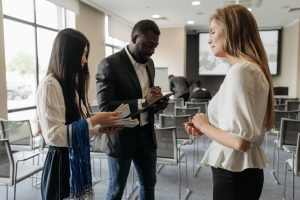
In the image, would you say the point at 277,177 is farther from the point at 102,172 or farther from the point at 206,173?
the point at 102,172

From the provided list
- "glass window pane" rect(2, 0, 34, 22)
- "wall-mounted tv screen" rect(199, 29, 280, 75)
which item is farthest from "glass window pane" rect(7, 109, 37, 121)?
"wall-mounted tv screen" rect(199, 29, 280, 75)

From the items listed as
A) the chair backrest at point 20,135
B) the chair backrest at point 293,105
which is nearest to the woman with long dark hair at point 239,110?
the chair backrest at point 20,135

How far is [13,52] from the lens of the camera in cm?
480

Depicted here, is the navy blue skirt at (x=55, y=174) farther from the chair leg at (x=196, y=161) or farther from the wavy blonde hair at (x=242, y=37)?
the chair leg at (x=196, y=161)

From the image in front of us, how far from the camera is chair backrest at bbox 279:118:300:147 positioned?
118 inches

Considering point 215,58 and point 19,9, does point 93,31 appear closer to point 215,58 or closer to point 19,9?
point 19,9

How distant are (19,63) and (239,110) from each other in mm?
4890

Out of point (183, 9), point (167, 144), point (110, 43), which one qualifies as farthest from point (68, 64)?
point (110, 43)

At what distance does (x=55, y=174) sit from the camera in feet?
4.48

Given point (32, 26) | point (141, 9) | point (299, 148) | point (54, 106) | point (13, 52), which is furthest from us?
point (141, 9)

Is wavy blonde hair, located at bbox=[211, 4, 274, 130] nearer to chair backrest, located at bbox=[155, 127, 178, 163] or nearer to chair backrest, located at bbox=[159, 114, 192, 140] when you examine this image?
chair backrest, located at bbox=[155, 127, 178, 163]

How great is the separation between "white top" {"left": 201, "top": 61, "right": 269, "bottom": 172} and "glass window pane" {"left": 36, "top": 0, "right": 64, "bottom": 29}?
17.4ft

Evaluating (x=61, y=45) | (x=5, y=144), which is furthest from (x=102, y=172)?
(x=61, y=45)

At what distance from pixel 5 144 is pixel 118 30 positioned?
22.6ft
